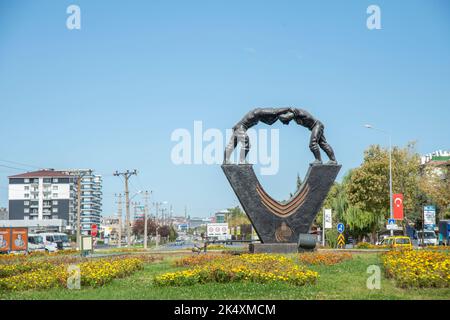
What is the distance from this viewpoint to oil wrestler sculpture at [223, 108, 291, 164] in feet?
69.6

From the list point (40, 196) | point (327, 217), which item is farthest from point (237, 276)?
point (40, 196)

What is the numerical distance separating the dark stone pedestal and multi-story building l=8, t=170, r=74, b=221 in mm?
106842

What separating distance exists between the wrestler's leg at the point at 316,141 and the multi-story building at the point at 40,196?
10666 centimetres

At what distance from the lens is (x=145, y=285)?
13.2 metres

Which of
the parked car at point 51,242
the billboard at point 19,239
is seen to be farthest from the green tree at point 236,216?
the billboard at point 19,239

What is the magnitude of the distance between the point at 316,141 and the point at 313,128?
0.53m

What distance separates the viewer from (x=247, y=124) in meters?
21.4

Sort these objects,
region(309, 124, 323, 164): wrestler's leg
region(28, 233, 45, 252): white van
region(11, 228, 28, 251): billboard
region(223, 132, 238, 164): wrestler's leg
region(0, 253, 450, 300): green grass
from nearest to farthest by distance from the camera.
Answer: region(0, 253, 450, 300): green grass
region(223, 132, 238, 164): wrestler's leg
region(309, 124, 323, 164): wrestler's leg
region(11, 228, 28, 251): billboard
region(28, 233, 45, 252): white van

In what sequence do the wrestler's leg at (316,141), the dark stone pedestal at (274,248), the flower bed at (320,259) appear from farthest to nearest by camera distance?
the wrestler's leg at (316,141) → the dark stone pedestal at (274,248) → the flower bed at (320,259)

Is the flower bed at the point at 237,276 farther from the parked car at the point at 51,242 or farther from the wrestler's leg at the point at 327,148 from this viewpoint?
the parked car at the point at 51,242

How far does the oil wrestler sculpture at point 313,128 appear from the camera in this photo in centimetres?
2162

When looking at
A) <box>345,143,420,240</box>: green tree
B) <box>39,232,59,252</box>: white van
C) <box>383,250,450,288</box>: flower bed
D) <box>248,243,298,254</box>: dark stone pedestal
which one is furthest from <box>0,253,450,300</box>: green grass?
<box>39,232,59,252</box>: white van

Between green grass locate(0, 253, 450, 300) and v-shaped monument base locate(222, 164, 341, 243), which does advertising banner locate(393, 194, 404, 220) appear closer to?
v-shaped monument base locate(222, 164, 341, 243)

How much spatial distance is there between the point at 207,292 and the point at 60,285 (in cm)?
383
